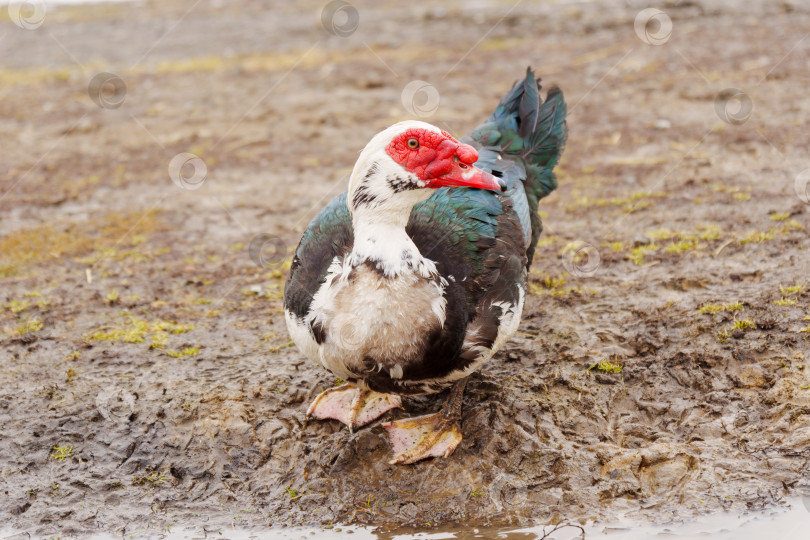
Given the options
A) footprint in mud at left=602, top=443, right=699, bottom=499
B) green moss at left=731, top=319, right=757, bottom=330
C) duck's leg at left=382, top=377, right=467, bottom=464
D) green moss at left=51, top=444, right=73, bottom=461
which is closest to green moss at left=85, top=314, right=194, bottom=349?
green moss at left=51, top=444, right=73, bottom=461

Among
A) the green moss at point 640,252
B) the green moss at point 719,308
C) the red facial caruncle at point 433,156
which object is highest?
the red facial caruncle at point 433,156

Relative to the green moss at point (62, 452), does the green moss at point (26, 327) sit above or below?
above

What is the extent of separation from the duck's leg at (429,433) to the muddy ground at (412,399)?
0.07 m

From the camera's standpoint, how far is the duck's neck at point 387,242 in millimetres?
3789

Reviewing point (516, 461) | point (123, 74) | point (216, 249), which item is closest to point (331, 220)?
point (516, 461)

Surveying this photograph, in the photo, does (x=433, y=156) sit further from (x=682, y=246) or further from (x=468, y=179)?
(x=682, y=246)

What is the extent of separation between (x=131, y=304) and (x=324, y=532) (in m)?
2.75

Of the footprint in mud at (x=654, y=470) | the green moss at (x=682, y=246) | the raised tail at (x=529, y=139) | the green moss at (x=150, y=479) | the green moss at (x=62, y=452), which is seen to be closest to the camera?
the footprint in mud at (x=654, y=470)

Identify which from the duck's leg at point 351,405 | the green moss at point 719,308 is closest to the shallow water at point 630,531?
the duck's leg at point 351,405

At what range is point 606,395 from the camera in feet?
15.2

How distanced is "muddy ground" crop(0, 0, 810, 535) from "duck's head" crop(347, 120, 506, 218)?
1354mm

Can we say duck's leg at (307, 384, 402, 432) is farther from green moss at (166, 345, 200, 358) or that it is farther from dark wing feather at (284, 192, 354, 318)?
green moss at (166, 345, 200, 358)

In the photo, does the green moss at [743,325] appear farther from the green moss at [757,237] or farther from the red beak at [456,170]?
the red beak at [456,170]

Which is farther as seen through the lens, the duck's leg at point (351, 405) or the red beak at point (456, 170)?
the duck's leg at point (351, 405)
